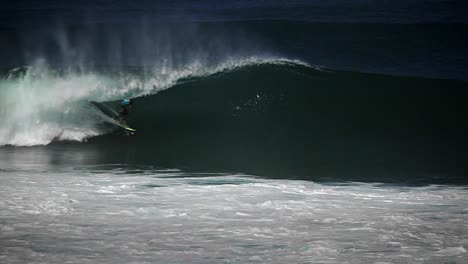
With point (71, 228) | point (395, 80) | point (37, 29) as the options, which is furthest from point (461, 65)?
point (37, 29)

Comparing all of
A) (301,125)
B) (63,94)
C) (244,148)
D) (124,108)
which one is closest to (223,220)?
(244,148)

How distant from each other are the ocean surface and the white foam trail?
0.17 ft

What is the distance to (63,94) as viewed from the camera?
16109 mm

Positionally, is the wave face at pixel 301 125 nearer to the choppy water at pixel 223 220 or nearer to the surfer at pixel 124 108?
the surfer at pixel 124 108

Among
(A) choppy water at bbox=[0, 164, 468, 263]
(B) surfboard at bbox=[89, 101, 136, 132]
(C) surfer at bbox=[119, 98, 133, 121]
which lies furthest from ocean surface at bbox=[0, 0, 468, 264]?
(C) surfer at bbox=[119, 98, 133, 121]

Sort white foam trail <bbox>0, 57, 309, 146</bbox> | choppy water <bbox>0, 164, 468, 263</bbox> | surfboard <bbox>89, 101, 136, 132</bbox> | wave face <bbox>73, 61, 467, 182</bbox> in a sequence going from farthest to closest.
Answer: surfboard <bbox>89, 101, 136, 132</bbox> < white foam trail <bbox>0, 57, 309, 146</bbox> < wave face <bbox>73, 61, 467, 182</bbox> < choppy water <bbox>0, 164, 468, 263</bbox>

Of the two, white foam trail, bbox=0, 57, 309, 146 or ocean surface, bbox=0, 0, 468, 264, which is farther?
white foam trail, bbox=0, 57, 309, 146

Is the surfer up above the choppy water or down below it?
above

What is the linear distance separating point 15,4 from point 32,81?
1326 inches

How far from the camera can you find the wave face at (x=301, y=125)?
11.6 metres

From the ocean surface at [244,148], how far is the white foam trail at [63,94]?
0.17ft

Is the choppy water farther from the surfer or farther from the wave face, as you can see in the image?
the surfer

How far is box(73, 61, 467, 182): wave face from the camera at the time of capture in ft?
37.9

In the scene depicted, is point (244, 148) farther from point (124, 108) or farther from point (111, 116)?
point (111, 116)
